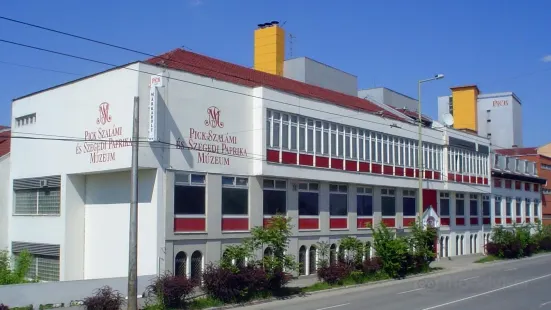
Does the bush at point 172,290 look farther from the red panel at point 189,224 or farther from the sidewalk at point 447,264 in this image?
the sidewalk at point 447,264

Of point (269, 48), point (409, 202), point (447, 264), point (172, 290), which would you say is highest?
point (269, 48)

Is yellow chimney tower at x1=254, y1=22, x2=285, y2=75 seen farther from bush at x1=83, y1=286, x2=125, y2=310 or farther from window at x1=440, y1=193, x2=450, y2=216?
bush at x1=83, y1=286, x2=125, y2=310

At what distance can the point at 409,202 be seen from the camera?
39.7 m

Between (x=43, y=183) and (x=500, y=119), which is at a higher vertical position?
(x=500, y=119)

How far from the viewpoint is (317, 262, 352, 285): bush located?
86.7 ft

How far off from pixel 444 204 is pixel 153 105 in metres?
27.5

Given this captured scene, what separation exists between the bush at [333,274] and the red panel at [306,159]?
5.40 m

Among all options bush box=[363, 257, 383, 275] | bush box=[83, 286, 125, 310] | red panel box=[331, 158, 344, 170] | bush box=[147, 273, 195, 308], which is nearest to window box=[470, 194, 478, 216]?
red panel box=[331, 158, 344, 170]

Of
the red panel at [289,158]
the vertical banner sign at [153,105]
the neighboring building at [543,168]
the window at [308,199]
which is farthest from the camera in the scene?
the neighboring building at [543,168]

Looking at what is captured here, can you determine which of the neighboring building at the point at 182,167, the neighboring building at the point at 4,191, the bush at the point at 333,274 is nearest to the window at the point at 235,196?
the neighboring building at the point at 182,167

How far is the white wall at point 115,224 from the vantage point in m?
23.6

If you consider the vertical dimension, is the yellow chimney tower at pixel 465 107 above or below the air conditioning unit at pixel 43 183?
above

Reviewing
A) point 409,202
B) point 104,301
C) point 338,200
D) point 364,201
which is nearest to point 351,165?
point 338,200

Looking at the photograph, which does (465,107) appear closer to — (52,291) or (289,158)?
(289,158)
